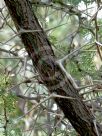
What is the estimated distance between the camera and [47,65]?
2.87 ft

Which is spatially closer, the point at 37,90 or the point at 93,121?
the point at 93,121

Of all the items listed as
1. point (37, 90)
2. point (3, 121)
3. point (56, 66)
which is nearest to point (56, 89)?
point (56, 66)

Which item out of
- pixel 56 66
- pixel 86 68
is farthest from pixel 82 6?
pixel 56 66

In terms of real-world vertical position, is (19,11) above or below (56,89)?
above

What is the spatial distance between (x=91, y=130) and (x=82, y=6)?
43 cm

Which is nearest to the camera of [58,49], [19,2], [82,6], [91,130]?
[19,2]

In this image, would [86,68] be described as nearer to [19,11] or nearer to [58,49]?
[58,49]

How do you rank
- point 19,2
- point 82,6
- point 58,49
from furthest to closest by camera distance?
1. point 82,6
2. point 58,49
3. point 19,2

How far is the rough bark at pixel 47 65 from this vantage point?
844 millimetres

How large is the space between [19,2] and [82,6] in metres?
0.39

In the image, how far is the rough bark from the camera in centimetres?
84

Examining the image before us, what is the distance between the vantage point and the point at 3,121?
94cm

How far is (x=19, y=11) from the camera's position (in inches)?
32.9

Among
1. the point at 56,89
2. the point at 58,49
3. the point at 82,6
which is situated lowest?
the point at 56,89
